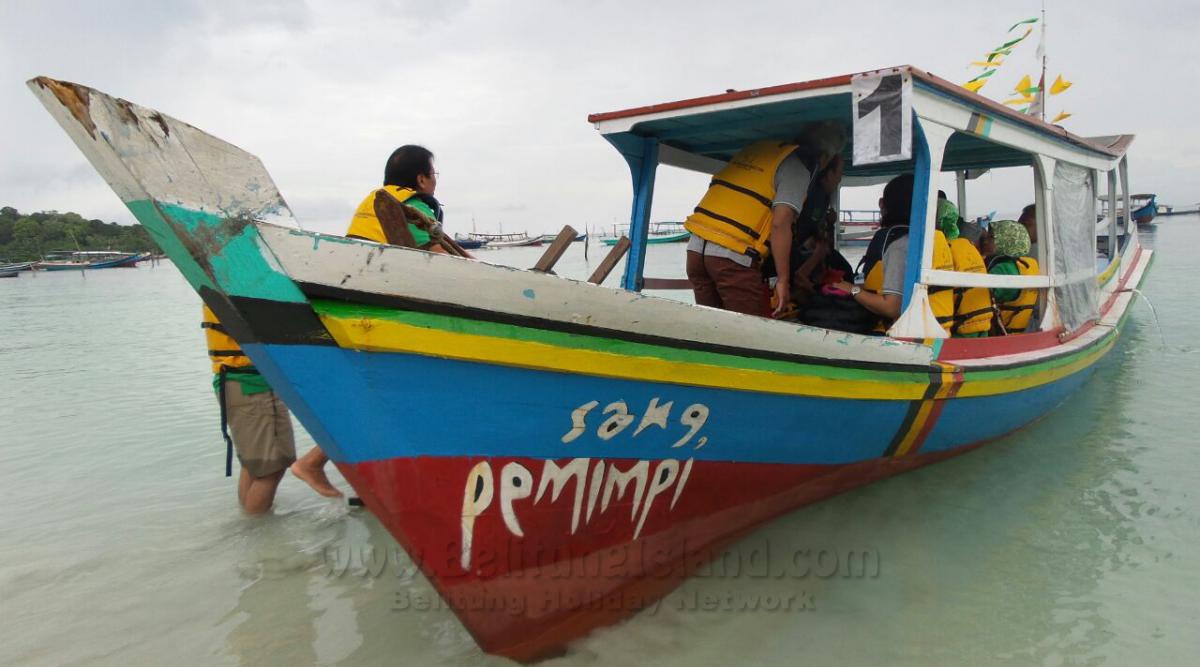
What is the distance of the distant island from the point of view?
2207 inches

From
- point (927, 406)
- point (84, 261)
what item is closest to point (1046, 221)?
point (927, 406)

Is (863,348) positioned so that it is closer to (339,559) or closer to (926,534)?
(926,534)

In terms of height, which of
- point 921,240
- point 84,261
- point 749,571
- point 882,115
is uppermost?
point 84,261

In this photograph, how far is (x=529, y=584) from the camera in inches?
87.7

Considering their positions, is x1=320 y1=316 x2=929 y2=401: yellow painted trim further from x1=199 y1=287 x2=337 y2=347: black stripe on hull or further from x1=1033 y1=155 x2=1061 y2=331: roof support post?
x1=1033 y1=155 x2=1061 y2=331: roof support post

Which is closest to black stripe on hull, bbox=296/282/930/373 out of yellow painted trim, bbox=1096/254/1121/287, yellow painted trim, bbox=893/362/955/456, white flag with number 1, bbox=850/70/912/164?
white flag with number 1, bbox=850/70/912/164

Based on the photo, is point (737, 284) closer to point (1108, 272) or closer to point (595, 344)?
point (595, 344)

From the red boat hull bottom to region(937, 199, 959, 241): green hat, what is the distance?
6.38 feet

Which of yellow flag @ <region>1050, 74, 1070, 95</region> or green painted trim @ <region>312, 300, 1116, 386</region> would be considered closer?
green painted trim @ <region>312, 300, 1116, 386</region>

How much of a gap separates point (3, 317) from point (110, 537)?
18.2 m

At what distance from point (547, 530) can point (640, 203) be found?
8.86 ft

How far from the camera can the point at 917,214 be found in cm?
318

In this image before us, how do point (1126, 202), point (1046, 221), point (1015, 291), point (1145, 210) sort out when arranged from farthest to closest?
point (1145, 210) < point (1126, 202) < point (1015, 291) < point (1046, 221)

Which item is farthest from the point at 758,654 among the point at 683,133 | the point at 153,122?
the point at 683,133
